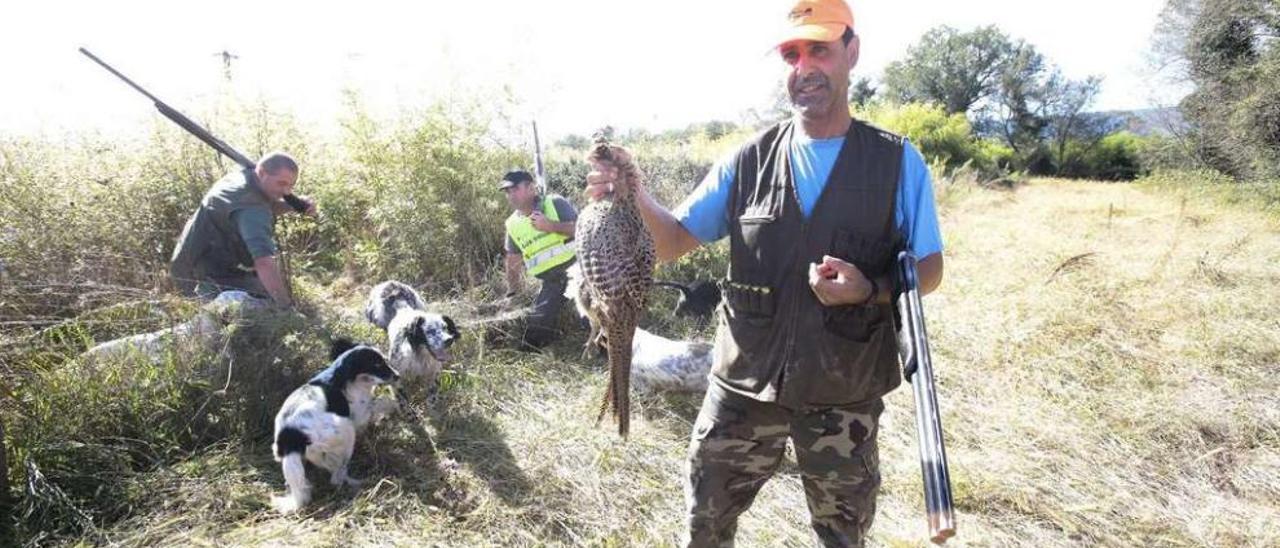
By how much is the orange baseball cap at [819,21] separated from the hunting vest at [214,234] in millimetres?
4781

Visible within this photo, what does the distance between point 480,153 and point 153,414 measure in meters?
4.54

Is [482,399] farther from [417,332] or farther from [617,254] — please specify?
[617,254]

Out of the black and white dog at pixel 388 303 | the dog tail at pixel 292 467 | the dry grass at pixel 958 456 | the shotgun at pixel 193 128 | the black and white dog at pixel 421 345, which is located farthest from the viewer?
the black and white dog at pixel 388 303

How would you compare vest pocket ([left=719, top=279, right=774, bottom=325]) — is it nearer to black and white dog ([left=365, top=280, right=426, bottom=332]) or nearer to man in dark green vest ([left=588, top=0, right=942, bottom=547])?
man in dark green vest ([left=588, top=0, right=942, bottom=547])

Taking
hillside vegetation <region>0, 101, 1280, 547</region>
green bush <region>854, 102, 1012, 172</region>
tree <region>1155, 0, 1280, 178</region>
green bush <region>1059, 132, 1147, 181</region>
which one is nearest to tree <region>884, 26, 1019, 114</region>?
green bush <region>1059, 132, 1147, 181</region>

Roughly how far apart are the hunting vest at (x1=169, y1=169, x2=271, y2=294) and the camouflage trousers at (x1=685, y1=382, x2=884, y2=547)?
4434 millimetres

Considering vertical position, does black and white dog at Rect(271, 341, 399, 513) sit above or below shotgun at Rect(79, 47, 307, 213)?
below

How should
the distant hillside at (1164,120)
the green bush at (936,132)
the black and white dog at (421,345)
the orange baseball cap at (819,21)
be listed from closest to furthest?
the orange baseball cap at (819,21), the black and white dog at (421,345), the distant hillside at (1164,120), the green bush at (936,132)

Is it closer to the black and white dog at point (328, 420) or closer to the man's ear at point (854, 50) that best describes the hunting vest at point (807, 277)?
the man's ear at point (854, 50)

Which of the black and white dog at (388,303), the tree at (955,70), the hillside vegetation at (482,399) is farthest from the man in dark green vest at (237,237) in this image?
the tree at (955,70)

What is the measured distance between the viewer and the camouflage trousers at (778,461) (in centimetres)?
212

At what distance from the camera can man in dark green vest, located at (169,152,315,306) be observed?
5016 mm

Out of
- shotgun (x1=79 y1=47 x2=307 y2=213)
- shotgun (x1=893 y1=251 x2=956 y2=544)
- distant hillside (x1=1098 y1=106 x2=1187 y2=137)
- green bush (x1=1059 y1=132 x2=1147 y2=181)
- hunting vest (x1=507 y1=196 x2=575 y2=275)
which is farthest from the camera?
green bush (x1=1059 y1=132 x2=1147 y2=181)

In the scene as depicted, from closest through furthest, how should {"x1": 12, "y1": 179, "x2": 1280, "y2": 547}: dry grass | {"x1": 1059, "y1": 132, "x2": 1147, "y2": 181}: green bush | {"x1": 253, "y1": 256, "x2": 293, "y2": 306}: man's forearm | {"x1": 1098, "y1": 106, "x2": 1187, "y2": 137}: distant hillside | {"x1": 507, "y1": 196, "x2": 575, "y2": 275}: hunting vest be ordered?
{"x1": 12, "y1": 179, "x2": 1280, "y2": 547}: dry grass → {"x1": 253, "y1": 256, "x2": 293, "y2": 306}: man's forearm → {"x1": 507, "y1": 196, "x2": 575, "y2": 275}: hunting vest → {"x1": 1098, "y1": 106, "x2": 1187, "y2": 137}: distant hillside → {"x1": 1059, "y1": 132, "x2": 1147, "y2": 181}: green bush
